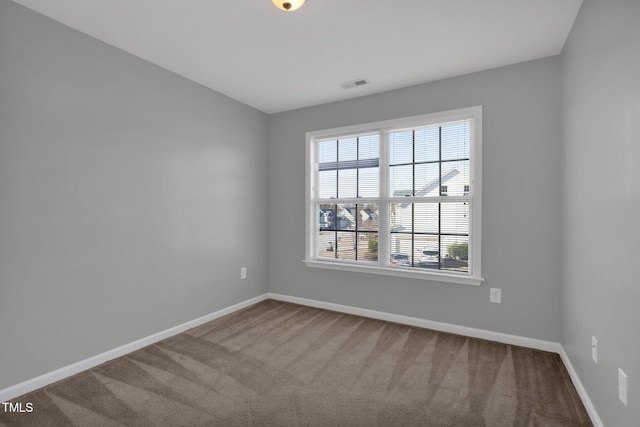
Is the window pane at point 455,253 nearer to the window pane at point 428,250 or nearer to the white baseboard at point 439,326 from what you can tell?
the window pane at point 428,250

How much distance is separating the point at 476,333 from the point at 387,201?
61.6 inches

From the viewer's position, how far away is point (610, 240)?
1.53 m

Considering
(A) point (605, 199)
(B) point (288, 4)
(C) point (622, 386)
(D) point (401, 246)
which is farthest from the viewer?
(D) point (401, 246)

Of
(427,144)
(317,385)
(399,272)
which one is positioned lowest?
(317,385)

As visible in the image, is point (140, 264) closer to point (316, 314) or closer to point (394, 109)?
point (316, 314)

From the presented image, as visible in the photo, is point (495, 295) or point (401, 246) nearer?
point (495, 295)

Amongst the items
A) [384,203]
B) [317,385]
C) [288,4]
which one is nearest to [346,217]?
[384,203]

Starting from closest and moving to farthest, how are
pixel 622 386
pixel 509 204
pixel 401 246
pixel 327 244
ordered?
pixel 622 386 → pixel 509 204 → pixel 401 246 → pixel 327 244

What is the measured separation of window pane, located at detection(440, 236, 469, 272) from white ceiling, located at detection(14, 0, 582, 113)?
1.63m

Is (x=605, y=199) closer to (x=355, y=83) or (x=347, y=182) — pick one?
(x=355, y=83)

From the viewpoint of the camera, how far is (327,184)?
389 cm

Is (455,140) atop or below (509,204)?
atop

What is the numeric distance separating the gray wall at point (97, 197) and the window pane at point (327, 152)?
1128mm

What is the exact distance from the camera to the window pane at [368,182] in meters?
3.51
